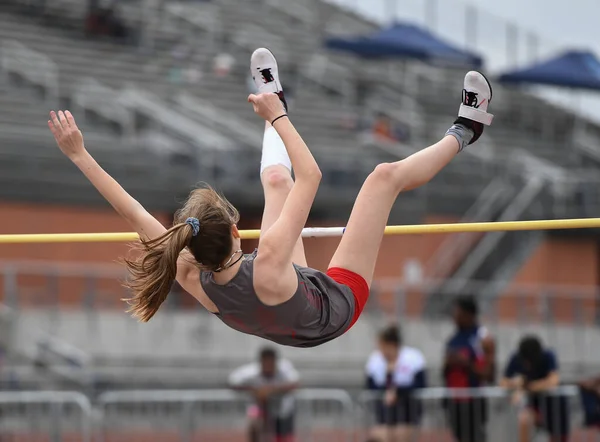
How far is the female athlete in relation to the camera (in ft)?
18.1

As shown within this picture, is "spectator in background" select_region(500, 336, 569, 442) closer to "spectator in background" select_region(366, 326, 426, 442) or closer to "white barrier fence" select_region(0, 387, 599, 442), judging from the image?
"white barrier fence" select_region(0, 387, 599, 442)

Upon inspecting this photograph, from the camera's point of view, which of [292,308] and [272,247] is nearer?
[272,247]

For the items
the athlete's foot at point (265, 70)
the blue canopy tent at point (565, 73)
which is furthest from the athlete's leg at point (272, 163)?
the blue canopy tent at point (565, 73)

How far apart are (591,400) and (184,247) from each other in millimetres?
5865

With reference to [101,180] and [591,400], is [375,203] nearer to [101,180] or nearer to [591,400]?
[101,180]

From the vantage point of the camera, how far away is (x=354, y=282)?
603 centimetres

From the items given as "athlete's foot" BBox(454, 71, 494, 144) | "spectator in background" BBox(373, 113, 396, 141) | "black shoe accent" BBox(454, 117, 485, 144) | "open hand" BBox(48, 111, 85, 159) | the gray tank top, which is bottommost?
the gray tank top

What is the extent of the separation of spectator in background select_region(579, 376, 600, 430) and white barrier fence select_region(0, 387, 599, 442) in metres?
0.57

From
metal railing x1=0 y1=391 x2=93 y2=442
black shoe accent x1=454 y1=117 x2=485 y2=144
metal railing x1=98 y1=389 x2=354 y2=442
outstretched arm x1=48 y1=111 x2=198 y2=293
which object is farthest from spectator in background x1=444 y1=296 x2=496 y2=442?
outstretched arm x1=48 y1=111 x2=198 y2=293

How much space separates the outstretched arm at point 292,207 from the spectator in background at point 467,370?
220 inches

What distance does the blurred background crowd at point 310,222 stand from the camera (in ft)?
36.4

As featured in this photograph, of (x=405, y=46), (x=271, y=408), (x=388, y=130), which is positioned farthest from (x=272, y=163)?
(x=405, y=46)

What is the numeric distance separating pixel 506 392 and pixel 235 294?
604 centimetres

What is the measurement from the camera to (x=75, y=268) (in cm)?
1406
